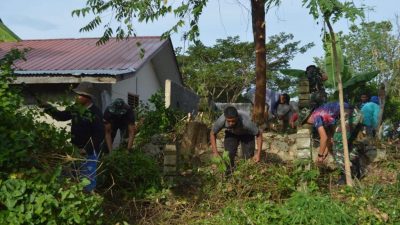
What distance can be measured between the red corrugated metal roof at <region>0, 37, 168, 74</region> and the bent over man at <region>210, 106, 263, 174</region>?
2.15m

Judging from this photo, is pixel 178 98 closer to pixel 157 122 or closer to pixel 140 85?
pixel 157 122

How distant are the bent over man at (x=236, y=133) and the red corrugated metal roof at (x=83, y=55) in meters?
2.15

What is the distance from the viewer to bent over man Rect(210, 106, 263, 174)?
21.8ft

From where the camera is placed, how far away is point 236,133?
23.2 feet

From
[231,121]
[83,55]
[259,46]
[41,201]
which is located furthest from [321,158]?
[83,55]

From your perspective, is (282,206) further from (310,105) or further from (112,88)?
(112,88)

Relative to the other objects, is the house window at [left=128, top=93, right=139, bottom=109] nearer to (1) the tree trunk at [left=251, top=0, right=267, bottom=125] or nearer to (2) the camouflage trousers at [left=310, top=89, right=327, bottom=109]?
(1) the tree trunk at [left=251, top=0, right=267, bottom=125]

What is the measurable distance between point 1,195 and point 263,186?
11.8 ft

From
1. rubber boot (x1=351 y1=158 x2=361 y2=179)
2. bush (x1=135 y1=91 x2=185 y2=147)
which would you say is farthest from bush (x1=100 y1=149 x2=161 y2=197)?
rubber boot (x1=351 y1=158 x2=361 y2=179)

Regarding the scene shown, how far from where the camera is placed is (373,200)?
5855 mm

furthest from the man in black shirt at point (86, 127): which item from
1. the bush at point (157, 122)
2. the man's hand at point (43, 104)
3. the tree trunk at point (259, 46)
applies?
the tree trunk at point (259, 46)

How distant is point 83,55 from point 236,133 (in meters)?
5.04

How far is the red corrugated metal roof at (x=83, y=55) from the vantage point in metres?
9.27

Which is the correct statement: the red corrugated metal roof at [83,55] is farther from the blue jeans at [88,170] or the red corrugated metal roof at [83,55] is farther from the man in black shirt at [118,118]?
the blue jeans at [88,170]
